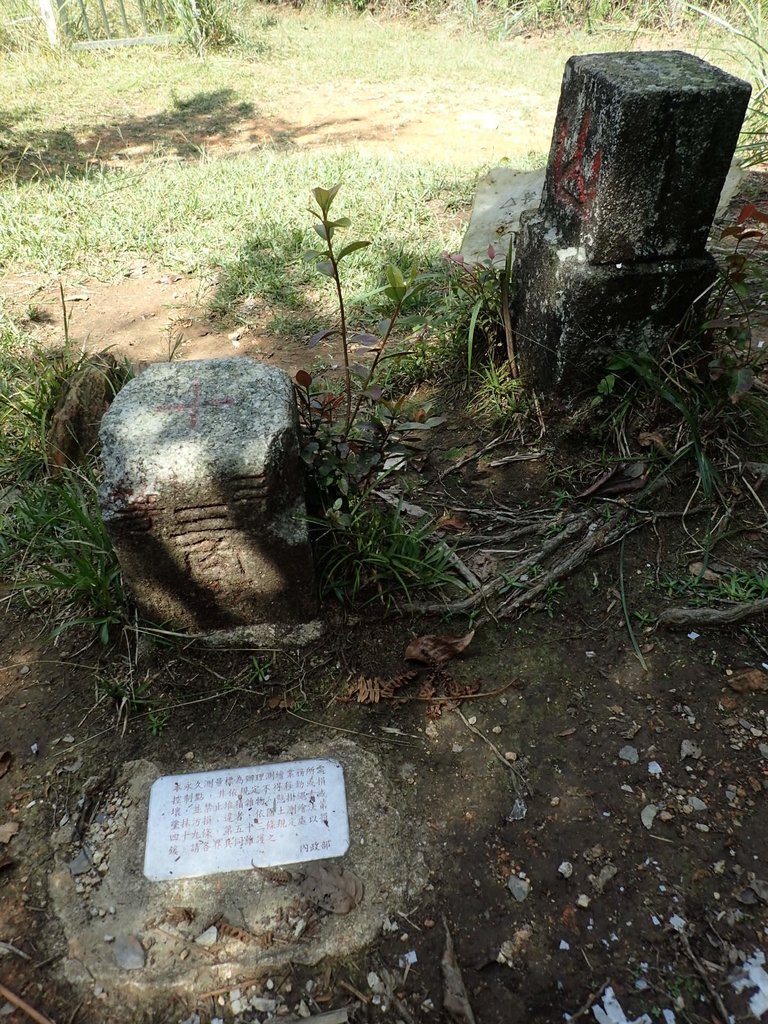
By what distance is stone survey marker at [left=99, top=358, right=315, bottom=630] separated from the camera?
71.1 inches

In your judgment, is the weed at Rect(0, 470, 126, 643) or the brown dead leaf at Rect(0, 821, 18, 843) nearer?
the brown dead leaf at Rect(0, 821, 18, 843)

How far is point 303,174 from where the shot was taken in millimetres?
5328

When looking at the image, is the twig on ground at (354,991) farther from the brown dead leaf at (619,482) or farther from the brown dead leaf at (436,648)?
the brown dead leaf at (619,482)

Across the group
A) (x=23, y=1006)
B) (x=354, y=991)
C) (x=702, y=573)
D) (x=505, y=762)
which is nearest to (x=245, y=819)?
(x=354, y=991)


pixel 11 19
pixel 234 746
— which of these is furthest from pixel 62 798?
pixel 11 19

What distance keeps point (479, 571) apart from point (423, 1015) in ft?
4.16

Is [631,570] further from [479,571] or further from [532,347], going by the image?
[532,347]

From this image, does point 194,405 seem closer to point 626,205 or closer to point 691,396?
point 626,205

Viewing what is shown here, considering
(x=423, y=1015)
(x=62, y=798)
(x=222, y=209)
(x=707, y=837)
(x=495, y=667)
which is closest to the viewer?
(x=423, y=1015)

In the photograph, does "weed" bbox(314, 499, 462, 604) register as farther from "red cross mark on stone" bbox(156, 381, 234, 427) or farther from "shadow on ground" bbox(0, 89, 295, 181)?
"shadow on ground" bbox(0, 89, 295, 181)

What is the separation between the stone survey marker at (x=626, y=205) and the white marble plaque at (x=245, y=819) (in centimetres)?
165

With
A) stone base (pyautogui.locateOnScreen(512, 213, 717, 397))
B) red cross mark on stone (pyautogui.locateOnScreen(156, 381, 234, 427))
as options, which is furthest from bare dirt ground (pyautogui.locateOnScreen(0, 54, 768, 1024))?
red cross mark on stone (pyautogui.locateOnScreen(156, 381, 234, 427))

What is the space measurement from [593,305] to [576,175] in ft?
1.43

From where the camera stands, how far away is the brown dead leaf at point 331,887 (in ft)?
5.50
